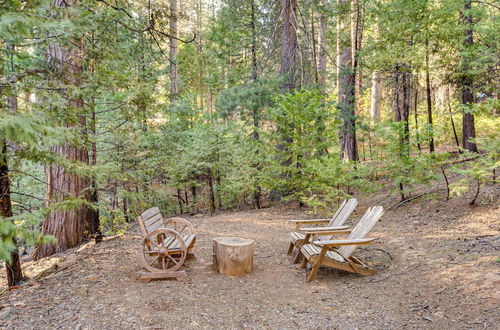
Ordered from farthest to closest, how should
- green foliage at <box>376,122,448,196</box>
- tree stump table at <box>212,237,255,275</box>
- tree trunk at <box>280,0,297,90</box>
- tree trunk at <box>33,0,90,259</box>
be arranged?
tree trunk at <box>280,0,297,90</box>
green foliage at <box>376,122,448,196</box>
tree trunk at <box>33,0,90,259</box>
tree stump table at <box>212,237,255,275</box>

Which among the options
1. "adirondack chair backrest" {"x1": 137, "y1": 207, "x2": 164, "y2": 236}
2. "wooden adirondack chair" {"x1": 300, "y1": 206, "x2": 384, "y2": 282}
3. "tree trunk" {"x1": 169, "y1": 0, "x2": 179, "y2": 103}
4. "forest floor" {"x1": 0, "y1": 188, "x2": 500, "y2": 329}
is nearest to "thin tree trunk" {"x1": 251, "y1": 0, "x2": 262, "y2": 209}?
"tree trunk" {"x1": 169, "y1": 0, "x2": 179, "y2": 103}

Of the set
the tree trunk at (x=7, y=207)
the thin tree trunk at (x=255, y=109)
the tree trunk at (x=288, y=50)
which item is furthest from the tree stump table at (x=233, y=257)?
the tree trunk at (x=288, y=50)

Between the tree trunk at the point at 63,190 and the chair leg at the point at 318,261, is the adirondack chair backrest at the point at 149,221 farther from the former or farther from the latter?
the chair leg at the point at 318,261

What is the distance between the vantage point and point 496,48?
224 inches

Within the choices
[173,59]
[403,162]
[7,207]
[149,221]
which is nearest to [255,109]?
[173,59]

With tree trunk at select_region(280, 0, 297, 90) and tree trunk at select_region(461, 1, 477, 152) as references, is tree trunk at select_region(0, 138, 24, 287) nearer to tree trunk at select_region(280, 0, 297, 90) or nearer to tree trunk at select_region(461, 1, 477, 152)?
tree trunk at select_region(280, 0, 297, 90)

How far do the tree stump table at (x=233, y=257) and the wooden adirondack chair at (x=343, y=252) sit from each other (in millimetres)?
848

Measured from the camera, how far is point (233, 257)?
444 cm

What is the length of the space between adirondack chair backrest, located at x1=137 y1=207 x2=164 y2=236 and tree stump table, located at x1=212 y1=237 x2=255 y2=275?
103 cm

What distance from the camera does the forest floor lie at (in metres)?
3.01

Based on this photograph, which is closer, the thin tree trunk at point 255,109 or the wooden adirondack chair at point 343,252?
the wooden adirondack chair at point 343,252

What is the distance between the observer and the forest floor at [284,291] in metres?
3.01

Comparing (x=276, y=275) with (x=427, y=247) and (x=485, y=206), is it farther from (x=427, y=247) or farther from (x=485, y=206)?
(x=485, y=206)

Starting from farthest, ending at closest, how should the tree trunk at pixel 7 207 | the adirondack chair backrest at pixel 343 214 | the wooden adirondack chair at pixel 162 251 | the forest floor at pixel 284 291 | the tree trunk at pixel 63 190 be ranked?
the tree trunk at pixel 63 190 < the adirondack chair backrest at pixel 343 214 < the wooden adirondack chair at pixel 162 251 < the tree trunk at pixel 7 207 < the forest floor at pixel 284 291
